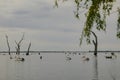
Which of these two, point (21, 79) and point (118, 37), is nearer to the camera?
point (118, 37)

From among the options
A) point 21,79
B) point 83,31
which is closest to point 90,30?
point 83,31

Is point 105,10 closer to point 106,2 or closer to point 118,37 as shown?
point 106,2

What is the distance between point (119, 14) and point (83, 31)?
215 centimetres

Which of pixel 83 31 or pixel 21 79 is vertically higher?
pixel 83 31

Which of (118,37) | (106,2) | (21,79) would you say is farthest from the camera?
(21,79)

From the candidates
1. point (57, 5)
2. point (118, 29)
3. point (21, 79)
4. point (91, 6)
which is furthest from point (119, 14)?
point (21, 79)

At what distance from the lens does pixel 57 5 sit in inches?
703

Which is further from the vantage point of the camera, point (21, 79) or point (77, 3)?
point (21, 79)

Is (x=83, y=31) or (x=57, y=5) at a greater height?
(x=57, y=5)

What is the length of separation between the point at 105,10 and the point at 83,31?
4.56ft

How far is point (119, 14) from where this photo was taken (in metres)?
18.5

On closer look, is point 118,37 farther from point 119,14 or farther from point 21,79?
point 21,79

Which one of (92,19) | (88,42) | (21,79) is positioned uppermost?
(92,19)

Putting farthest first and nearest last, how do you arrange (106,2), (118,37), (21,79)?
1. (21,79)
2. (118,37)
3. (106,2)
